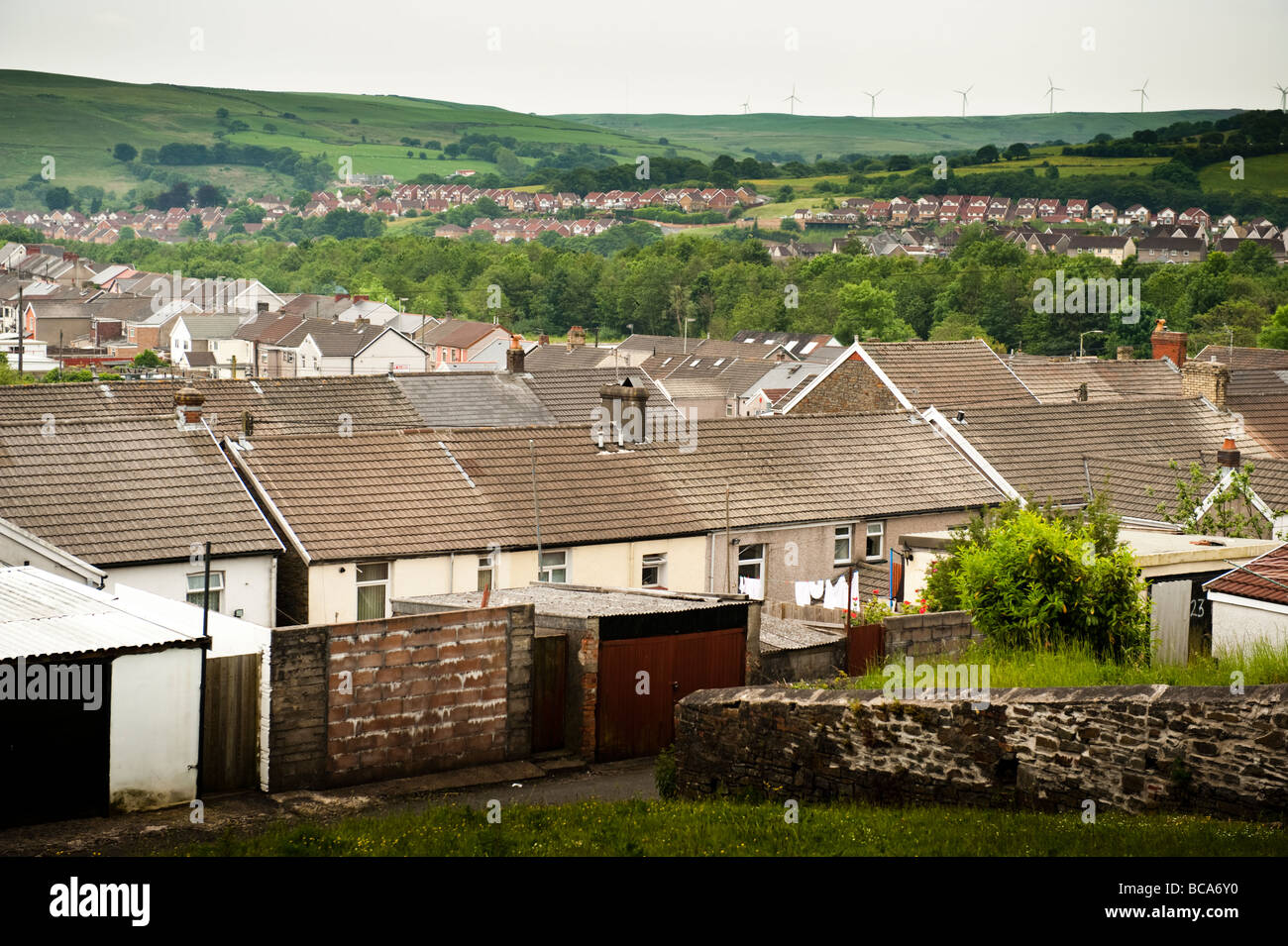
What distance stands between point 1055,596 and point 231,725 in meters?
9.20

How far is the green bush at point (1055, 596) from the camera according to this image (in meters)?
16.6

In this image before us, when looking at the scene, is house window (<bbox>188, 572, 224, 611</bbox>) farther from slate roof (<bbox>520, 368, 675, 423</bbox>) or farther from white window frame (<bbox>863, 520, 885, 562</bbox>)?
slate roof (<bbox>520, 368, 675, 423</bbox>)

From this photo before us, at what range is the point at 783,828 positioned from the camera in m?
12.2

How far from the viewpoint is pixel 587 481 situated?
2755cm

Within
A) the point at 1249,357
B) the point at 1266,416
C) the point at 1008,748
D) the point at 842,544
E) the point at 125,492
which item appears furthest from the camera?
the point at 1249,357

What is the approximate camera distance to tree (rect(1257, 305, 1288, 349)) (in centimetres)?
10769

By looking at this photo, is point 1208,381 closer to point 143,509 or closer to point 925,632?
point 925,632

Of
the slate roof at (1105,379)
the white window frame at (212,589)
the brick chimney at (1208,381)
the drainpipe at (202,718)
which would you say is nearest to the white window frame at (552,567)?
the white window frame at (212,589)

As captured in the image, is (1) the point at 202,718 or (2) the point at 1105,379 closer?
(1) the point at 202,718

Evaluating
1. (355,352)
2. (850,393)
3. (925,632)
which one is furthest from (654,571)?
(355,352)

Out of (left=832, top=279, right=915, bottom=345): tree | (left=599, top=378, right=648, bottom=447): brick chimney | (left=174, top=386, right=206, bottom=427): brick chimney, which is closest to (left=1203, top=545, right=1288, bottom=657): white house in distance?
(left=599, top=378, right=648, bottom=447): brick chimney

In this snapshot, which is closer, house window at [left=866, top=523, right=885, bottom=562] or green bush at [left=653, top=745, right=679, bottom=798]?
green bush at [left=653, top=745, right=679, bottom=798]

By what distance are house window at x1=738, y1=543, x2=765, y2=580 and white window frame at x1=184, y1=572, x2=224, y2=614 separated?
9.75 metres
